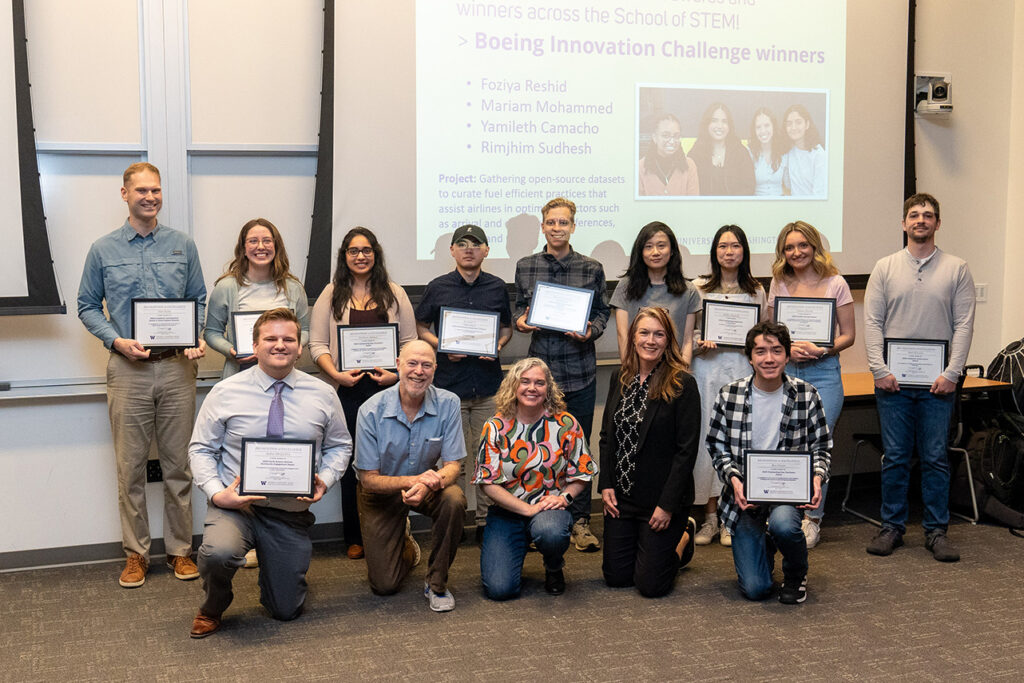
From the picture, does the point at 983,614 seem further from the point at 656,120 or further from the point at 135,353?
the point at 135,353

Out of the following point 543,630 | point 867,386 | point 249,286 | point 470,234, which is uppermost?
point 470,234

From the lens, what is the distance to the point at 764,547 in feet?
13.3

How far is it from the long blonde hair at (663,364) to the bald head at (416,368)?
33.7 inches

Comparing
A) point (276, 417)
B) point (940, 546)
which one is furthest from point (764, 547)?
point (276, 417)

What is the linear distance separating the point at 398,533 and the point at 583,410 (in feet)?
3.73

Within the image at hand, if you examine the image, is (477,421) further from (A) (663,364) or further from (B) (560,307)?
(A) (663,364)

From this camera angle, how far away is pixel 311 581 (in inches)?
169

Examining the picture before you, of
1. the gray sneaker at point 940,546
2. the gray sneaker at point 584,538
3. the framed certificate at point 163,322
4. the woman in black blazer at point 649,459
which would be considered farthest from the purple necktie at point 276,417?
the gray sneaker at point 940,546

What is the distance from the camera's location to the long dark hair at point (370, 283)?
453 centimetres

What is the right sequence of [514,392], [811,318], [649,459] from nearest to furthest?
1. [514,392]
2. [649,459]
3. [811,318]

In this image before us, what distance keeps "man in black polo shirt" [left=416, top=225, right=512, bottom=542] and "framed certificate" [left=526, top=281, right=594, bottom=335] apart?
195 millimetres

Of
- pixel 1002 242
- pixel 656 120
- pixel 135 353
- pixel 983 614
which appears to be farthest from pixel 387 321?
pixel 1002 242

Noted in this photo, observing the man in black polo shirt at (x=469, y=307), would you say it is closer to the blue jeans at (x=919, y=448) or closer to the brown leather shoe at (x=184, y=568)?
the brown leather shoe at (x=184, y=568)

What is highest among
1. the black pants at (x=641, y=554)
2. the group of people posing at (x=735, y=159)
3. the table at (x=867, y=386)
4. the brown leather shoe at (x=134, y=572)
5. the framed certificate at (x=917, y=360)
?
the group of people posing at (x=735, y=159)
